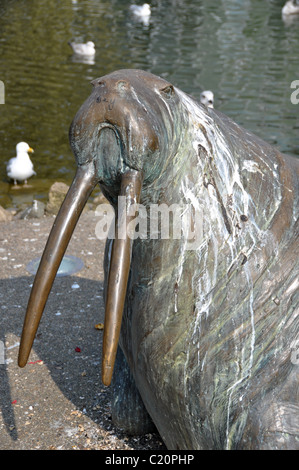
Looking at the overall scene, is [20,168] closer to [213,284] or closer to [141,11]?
[213,284]

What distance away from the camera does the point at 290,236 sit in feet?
10.5

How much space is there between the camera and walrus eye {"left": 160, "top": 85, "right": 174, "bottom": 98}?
9.55 ft

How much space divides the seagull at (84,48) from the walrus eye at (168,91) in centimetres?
1451

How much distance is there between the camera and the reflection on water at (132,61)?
12.1 metres

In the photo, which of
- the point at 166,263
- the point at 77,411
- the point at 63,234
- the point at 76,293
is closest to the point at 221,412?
the point at 166,263

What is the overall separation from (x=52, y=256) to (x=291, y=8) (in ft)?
70.8

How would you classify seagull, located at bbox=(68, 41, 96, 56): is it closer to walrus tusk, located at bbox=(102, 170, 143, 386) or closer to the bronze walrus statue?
the bronze walrus statue

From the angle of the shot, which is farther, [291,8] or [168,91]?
[291,8]

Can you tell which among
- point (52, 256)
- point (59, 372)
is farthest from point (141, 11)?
point (52, 256)

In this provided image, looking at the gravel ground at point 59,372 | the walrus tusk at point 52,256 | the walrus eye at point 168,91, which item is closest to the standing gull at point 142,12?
the gravel ground at point 59,372

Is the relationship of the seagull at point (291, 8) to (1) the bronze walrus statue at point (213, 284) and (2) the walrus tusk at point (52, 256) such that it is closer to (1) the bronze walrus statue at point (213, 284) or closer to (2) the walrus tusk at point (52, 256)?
(1) the bronze walrus statue at point (213, 284)

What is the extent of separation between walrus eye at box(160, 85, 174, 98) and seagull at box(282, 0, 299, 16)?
2084cm

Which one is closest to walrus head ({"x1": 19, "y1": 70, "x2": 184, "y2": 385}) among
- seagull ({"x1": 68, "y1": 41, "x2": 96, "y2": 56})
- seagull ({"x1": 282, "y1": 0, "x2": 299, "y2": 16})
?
seagull ({"x1": 68, "y1": 41, "x2": 96, "y2": 56})

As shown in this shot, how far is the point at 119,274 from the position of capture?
258cm
